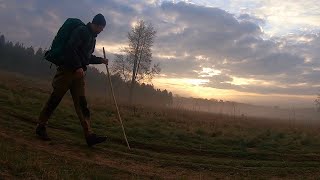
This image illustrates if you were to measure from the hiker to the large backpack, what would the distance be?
2cm

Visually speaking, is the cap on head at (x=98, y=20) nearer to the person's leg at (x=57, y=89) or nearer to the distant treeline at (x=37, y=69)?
the person's leg at (x=57, y=89)

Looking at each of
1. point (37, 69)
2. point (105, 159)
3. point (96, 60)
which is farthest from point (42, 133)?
point (37, 69)

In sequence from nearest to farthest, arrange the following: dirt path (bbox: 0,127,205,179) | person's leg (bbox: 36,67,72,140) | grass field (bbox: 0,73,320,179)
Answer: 1. grass field (bbox: 0,73,320,179)
2. dirt path (bbox: 0,127,205,179)
3. person's leg (bbox: 36,67,72,140)

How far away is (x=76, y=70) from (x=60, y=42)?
646 mm

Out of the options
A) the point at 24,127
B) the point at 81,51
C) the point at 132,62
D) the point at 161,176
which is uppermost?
the point at 132,62

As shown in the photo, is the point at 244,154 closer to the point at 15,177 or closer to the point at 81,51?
the point at 81,51

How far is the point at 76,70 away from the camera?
27.3ft

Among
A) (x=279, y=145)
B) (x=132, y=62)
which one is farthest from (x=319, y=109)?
(x=279, y=145)

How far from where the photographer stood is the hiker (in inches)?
319

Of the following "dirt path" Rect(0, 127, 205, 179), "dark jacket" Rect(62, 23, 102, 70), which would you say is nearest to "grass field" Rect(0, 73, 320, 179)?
"dirt path" Rect(0, 127, 205, 179)

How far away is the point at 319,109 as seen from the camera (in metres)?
98.6

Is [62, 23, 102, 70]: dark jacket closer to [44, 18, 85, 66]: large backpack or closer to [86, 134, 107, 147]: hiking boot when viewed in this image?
[44, 18, 85, 66]: large backpack

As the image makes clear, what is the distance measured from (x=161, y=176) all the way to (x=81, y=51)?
3104 mm

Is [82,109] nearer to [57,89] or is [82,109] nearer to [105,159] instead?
[57,89]
